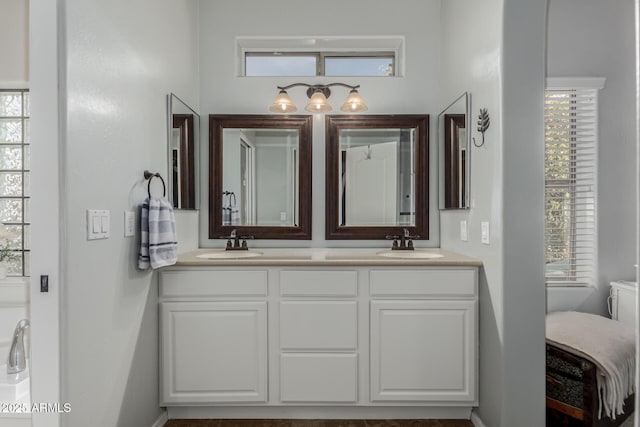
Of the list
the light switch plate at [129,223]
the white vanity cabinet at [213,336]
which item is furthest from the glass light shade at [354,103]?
the light switch plate at [129,223]

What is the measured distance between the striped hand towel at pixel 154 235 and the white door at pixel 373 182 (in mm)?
1317

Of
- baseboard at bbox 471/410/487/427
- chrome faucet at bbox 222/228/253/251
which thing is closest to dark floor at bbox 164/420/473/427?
baseboard at bbox 471/410/487/427

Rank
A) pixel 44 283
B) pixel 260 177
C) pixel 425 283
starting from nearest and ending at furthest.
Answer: pixel 44 283, pixel 425 283, pixel 260 177

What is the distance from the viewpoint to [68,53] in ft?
4.50

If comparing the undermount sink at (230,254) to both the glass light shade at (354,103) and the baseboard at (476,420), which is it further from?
the baseboard at (476,420)

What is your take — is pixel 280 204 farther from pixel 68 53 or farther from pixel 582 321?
pixel 582 321

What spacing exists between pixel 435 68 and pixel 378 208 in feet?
3.64

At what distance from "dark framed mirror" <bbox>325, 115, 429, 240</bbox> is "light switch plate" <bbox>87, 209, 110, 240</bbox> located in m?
1.53

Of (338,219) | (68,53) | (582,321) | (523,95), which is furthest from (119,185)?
(582,321)

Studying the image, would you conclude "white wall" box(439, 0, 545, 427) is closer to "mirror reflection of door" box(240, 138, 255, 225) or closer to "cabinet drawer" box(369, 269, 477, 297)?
"cabinet drawer" box(369, 269, 477, 297)

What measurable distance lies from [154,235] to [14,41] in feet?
5.18

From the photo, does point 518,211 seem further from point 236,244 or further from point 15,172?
point 15,172

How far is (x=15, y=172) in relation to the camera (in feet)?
8.32

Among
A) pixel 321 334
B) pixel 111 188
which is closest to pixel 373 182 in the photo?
pixel 321 334
